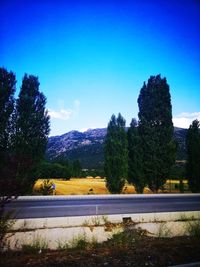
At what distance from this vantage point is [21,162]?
18.7ft

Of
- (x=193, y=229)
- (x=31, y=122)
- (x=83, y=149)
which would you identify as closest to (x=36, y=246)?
(x=193, y=229)

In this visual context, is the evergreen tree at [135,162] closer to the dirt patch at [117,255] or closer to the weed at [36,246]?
the dirt patch at [117,255]

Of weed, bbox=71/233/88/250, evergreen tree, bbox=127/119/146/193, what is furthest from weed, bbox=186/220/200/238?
evergreen tree, bbox=127/119/146/193

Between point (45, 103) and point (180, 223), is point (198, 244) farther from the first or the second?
point (45, 103)

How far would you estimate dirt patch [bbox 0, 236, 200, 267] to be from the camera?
5.50 meters

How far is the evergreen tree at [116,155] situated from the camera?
27.3m

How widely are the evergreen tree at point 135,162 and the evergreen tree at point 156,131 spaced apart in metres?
0.65

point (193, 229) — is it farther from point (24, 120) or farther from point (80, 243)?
point (24, 120)

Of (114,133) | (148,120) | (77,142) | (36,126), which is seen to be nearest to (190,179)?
(148,120)

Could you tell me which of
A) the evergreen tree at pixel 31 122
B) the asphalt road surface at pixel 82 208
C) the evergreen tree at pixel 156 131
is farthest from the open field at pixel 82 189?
the asphalt road surface at pixel 82 208

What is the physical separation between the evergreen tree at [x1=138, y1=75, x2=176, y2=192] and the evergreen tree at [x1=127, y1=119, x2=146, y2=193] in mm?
651

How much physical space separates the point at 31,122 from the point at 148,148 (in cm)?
1320

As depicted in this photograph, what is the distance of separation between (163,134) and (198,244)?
22.8 meters

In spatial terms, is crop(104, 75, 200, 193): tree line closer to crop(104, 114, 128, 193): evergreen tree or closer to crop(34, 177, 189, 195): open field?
crop(104, 114, 128, 193): evergreen tree
